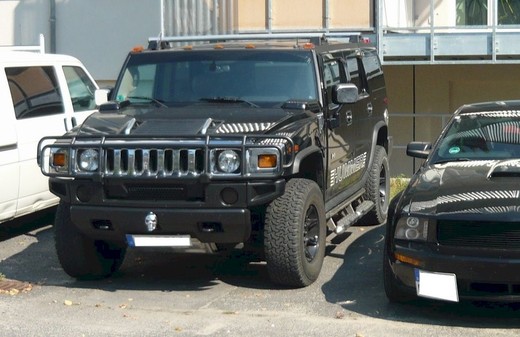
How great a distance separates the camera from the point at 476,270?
6.72 metres

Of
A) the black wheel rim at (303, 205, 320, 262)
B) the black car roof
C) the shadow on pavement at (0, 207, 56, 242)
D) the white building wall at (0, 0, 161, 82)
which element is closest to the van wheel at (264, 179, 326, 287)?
the black wheel rim at (303, 205, 320, 262)

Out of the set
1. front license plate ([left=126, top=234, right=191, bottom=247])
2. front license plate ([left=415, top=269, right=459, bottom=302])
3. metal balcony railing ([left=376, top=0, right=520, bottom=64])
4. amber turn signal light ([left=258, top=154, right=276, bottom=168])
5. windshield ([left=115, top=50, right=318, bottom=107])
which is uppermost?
metal balcony railing ([left=376, top=0, right=520, bottom=64])

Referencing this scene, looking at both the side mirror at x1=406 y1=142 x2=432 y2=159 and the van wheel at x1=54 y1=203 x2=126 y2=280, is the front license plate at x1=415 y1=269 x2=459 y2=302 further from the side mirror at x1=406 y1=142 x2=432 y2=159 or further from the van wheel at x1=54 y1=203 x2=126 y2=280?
the van wheel at x1=54 y1=203 x2=126 y2=280

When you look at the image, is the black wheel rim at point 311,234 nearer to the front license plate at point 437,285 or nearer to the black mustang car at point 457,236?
the black mustang car at point 457,236

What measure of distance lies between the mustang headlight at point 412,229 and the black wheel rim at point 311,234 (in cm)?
114

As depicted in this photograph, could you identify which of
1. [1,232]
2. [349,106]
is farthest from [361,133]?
[1,232]

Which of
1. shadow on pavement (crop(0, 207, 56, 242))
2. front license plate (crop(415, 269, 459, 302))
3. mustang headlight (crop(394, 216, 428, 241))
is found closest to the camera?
front license plate (crop(415, 269, 459, 302))

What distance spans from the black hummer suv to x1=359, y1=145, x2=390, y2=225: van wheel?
3.42 feet

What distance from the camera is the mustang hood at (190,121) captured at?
7.82 meters

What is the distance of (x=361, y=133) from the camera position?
393 inches

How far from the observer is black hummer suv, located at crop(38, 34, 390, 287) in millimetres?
7562

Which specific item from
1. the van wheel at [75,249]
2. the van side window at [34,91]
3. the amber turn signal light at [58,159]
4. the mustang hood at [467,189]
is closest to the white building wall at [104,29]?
the van side window at [34,91]

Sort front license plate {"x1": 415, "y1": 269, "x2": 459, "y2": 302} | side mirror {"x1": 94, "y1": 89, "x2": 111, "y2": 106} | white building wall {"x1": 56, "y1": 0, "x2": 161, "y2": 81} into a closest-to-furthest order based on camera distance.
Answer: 1. front license plate {"x1": 415, "y1": 269, "x2": 459, "y2": 302}
2. side mirror {"x1": 94, "y1": 89, "x2": 111, "y2": 106}
3. white building wall {"x1": 56, "y1": 0, "x2": 161, "y2": 81}

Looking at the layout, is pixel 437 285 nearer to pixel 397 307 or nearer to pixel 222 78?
pixel 397 307
